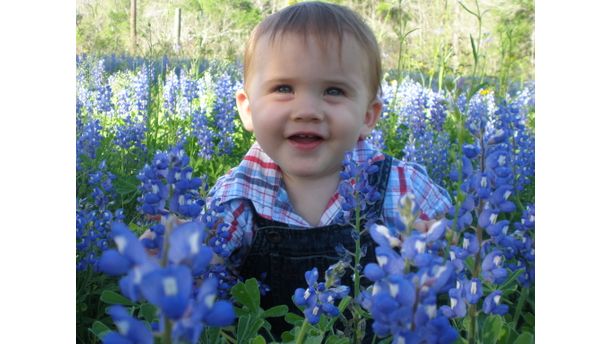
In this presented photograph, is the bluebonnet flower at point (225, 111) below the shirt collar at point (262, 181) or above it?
above

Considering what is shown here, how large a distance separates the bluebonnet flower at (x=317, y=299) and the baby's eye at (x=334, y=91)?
0.34m

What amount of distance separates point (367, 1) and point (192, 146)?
0.49 m

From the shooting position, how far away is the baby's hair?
4.21 feet

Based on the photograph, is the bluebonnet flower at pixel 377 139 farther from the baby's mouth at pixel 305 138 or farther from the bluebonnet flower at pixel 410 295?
the bluebonnet flower at pixel 410 295

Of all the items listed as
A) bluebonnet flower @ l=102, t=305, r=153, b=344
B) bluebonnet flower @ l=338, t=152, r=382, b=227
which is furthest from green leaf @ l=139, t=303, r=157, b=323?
bluebonnet flower @ l=102, t=305, r=153, b=344

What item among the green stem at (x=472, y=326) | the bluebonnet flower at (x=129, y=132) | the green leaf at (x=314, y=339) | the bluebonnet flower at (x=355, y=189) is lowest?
the green leaf at (x=314, y=339)

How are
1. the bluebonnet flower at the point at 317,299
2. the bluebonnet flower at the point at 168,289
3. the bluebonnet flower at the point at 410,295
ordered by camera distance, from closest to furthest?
the bluebonnet flower at the point at 168,289 → the bluebonnet flower at the point at 410,295 → the bluebonnet flower at the point at 317,299

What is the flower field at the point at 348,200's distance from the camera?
995 mm

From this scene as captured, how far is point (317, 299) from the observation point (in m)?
1.12

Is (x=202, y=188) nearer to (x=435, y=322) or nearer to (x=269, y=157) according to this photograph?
(x=269, y=157)

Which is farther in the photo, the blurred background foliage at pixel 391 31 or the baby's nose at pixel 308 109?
the blurred background foliage at pixel 391 31

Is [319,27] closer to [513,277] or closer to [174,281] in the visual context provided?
[513,277]

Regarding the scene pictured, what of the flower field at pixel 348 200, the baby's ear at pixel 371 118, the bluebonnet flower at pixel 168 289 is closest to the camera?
the bluebonnet flower at pixel 168 289

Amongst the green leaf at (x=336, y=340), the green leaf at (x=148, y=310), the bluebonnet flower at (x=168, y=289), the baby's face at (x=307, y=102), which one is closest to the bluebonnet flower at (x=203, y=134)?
the baby's face at (x=307, y=102)
